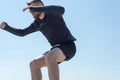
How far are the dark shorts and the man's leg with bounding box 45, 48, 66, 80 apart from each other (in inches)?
6.8

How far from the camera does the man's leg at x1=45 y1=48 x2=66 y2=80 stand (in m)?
8.80

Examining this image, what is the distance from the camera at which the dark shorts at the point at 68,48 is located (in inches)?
367

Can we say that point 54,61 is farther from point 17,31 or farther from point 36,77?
point 17,31

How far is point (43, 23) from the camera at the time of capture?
9.60m

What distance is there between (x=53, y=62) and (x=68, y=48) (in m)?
0.68

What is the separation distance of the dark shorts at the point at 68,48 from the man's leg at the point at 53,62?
174 millimetres

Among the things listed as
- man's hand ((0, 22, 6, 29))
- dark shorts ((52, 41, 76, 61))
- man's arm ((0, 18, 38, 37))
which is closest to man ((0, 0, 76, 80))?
dark shorts ((52, 41, 76, 61))

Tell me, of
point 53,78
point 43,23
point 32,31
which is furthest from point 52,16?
point 53,78

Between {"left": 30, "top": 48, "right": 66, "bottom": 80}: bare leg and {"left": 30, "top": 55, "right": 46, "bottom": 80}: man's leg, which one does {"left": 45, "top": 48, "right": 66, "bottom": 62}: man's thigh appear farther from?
{"left": 30, "top": 55, "right": 46, "bottom": 80}: man's leg

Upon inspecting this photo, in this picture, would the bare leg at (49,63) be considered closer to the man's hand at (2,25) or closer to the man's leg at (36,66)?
the man's leg at (36,66)

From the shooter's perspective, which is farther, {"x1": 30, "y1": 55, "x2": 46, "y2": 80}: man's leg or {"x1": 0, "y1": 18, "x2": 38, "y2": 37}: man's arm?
{"x1": 0, "y1": 18, "x2": 38, "y2": 37}: man's arm

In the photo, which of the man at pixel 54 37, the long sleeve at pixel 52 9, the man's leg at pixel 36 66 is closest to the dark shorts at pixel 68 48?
the man at pixel 54 37

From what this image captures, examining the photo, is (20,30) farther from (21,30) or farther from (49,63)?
(49,63)

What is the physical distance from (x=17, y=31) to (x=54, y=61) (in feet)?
5.74
